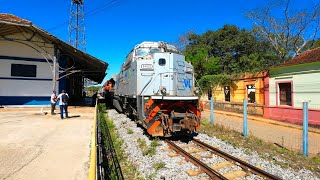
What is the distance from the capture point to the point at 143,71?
9.02 metres

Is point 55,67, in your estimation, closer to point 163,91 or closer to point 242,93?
point 163,91

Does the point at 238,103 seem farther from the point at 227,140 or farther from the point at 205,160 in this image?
the point at 205,160

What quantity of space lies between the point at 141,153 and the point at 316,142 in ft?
22.4

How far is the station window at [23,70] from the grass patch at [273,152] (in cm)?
1200

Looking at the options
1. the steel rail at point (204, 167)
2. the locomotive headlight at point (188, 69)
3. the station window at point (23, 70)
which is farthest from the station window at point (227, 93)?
the steel rail at point (204, 167)

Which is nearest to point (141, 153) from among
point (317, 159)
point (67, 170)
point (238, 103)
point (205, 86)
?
point (67, 170)

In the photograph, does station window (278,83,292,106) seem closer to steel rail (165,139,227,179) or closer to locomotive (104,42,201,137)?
locomotive (104,42,201,137)

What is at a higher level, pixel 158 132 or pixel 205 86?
pixel 205 86

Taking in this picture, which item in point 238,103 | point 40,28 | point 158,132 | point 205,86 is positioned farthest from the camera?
point 205,86

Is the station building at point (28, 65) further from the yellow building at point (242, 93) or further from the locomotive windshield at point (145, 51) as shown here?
the yellow building at point (242, 93)

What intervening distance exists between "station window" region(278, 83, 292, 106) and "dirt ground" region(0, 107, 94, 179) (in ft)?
39.5

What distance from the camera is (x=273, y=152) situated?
7609 mm

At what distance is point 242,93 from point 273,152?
1241 centimetres

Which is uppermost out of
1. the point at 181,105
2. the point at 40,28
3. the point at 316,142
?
the point at 40,28
